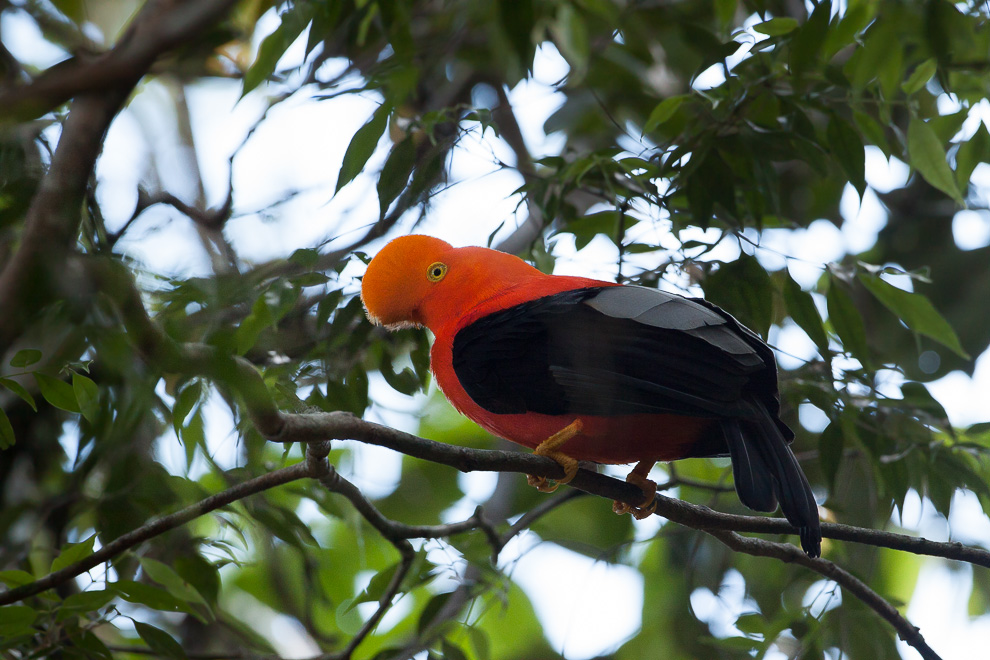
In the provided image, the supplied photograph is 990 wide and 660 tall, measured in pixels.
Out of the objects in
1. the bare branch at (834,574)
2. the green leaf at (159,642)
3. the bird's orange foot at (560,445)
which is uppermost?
the bird's orange foot at (560,445)

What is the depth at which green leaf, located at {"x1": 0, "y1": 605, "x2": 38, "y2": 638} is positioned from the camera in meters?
1.59

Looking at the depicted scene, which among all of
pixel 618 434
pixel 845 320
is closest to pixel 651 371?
pixel 618 434

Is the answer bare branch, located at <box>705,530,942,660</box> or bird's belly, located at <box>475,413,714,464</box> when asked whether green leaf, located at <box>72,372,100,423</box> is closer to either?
bird's belly, located at <box>475,413,714,464</box>

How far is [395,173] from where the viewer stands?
2240 mm

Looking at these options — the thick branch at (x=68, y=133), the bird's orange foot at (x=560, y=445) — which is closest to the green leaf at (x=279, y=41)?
the thick branch at (x=68, y=133)

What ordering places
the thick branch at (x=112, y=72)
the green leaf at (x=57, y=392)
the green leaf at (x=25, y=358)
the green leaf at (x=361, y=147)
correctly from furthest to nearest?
1. the green leaf at (x=361, y=147)
2. the green leaf at (x=57, y=392)
3. the green leaf at (x=25, y=358)
4. the thick branch at (x=112, y=72)

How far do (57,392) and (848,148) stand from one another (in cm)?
194

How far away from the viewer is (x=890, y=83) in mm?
1807

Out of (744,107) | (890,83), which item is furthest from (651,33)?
(890,83)

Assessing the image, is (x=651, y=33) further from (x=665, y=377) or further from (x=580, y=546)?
(x=665, y=377)

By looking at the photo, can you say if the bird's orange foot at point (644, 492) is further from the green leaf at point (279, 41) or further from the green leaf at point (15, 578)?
the green leaf at point (279, 41)

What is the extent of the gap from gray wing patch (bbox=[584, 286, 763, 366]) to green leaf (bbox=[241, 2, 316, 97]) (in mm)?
1083

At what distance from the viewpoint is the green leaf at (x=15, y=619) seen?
1586 millimetres

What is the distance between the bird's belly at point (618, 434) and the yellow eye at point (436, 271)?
43cm
